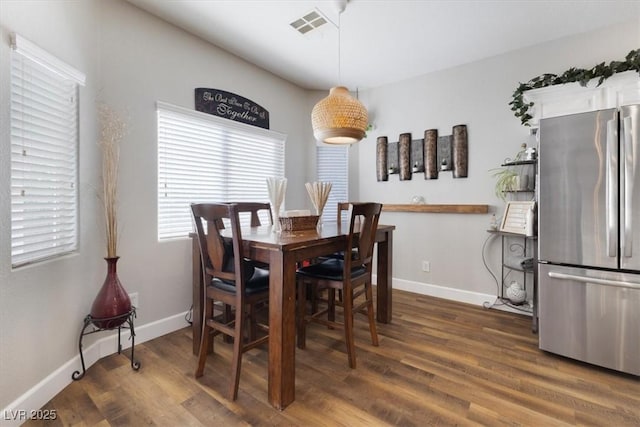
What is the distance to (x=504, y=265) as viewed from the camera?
295 centimetres

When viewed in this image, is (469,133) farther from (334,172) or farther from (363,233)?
(363,233)

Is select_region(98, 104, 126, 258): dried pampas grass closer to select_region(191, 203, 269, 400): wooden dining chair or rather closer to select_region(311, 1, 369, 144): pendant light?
select_region(191, 203, 269, 400): wooden dining chair

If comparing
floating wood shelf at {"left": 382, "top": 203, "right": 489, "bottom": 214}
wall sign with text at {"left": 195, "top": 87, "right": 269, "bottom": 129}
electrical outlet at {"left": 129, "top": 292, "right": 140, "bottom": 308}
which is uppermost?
wall sign with text at {"left": 195, "top": 87, "right": 269, "bottom": 129}

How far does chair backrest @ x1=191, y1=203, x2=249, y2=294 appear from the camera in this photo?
161cm

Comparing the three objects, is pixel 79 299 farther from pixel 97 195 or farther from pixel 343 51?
pixel 343 51

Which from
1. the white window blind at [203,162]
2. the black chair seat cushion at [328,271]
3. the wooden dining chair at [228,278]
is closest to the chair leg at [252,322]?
the wooden dining chair at [228,278]

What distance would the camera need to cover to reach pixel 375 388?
5.69 ft

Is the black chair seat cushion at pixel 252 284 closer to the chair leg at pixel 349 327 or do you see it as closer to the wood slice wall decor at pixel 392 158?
the chair leg at pixel 349 327

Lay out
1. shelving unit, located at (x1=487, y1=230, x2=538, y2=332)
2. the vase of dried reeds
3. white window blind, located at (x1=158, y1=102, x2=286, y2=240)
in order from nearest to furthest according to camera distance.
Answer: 1. the vase of dried reeds
2. white window blind, located at (x1=158, y1=102, x2=286, y2=240)
3. shelving unit, located at (x1=487, y1=230, x2=538, y2=332)

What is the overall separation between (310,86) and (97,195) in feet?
9.58

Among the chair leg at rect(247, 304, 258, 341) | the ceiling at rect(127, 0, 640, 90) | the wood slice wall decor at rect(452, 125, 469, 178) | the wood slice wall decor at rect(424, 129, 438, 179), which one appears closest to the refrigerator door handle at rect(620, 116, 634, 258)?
the ceiling at rect(127, 0, 640, 90)

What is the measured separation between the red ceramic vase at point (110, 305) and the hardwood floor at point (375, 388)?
35 cm

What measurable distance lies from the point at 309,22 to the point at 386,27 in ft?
2.28

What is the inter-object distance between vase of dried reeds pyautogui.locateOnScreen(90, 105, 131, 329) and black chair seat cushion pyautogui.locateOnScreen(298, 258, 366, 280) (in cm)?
124
